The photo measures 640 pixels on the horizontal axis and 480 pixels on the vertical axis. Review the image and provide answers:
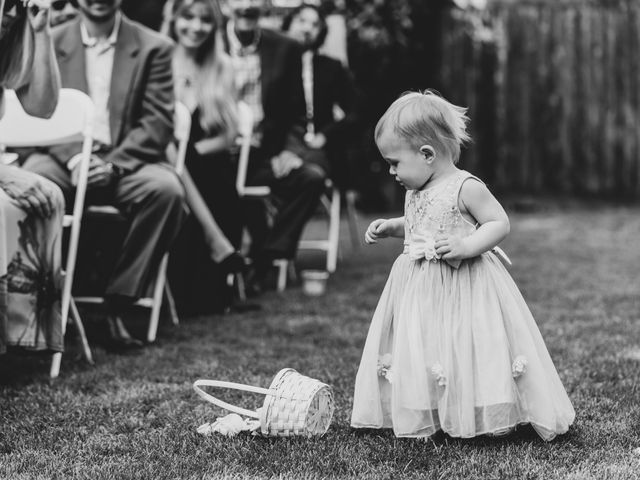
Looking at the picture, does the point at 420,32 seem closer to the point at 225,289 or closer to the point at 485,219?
the point at 225,289

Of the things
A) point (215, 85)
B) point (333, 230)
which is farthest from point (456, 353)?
point (333, 230)

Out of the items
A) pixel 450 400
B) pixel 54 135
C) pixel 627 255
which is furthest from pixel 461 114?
pixel 627 255

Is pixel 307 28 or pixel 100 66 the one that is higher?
pixel 307 28

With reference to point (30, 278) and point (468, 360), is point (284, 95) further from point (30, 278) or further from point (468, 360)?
point (468, 360)

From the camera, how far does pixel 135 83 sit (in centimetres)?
468

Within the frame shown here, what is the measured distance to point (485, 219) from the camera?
284 cm

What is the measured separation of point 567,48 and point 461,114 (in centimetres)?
883

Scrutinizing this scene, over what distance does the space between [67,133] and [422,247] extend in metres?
1.91

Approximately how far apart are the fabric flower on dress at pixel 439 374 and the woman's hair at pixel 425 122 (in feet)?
2.14

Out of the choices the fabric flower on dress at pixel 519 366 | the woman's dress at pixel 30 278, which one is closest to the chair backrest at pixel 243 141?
the woman's dress at pixel 30 278

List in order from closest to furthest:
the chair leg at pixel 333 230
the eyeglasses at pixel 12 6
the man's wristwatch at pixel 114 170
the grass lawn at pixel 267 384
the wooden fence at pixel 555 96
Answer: the grass lawn at pixel 267 384
the eyeglasses at pixel 12 6
the man's wristwatch at pixel 114 170
the chair leg at pixel 333 230
the wooden fence at pixel 555 96

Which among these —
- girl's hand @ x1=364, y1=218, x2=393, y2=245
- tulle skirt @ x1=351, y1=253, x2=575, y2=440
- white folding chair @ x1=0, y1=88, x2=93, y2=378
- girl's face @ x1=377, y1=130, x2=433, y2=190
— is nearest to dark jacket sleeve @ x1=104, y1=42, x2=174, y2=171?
white folding chair @ x1=0, y1=88, x2=93, y2=378

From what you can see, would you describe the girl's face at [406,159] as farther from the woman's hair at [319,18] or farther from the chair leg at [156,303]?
the woman's hair at [319,18]

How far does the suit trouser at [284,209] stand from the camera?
5.92m
